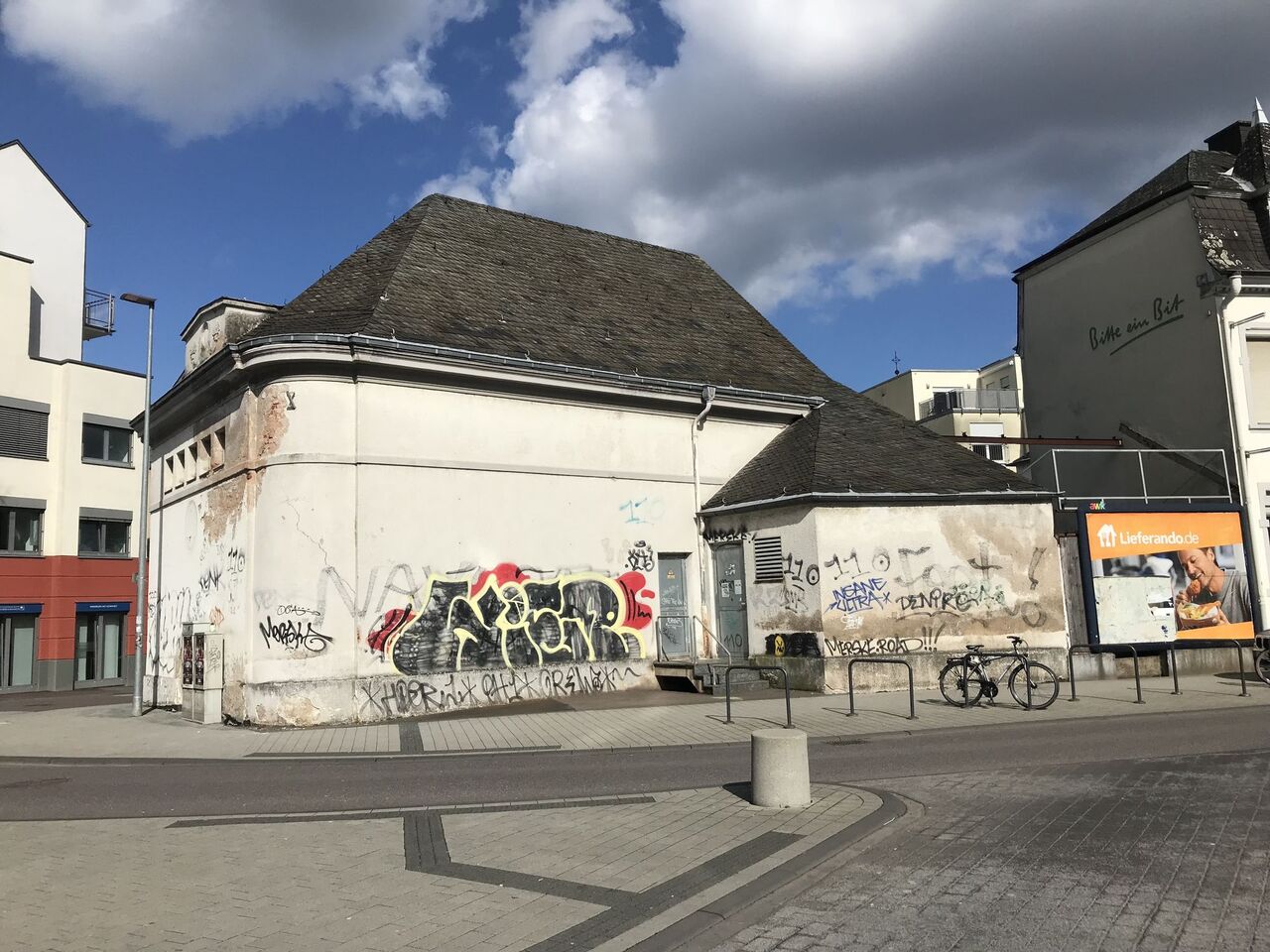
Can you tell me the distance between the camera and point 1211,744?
11086mm

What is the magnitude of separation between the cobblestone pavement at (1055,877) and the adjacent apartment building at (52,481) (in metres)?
32.7

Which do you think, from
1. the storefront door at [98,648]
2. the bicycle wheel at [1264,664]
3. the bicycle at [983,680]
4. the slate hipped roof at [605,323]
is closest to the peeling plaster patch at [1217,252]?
the slate hipped roof at [605,323]

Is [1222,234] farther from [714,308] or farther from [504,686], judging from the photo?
[504,686]

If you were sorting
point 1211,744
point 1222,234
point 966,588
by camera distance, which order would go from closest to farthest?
point 1211,744, point 966,588, point 1222,234

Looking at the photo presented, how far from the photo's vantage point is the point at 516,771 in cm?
1098

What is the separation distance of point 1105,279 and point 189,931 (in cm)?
2622

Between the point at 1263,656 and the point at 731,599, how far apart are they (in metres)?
9.93

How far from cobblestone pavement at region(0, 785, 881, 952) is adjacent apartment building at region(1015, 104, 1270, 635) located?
50.6 feet

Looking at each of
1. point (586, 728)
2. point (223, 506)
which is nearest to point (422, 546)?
point (223, 506)

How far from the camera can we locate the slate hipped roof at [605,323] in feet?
60.7

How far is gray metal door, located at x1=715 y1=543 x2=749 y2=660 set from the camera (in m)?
20.1

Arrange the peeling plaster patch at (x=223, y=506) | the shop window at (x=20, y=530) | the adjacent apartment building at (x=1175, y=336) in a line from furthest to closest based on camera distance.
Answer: the shop window at (x=20, y=530), the adjacent apartment building at (x=1175, y=336), the peeling plaster patch at (x=223, y=506)

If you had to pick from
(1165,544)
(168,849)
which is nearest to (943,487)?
(1165,544)

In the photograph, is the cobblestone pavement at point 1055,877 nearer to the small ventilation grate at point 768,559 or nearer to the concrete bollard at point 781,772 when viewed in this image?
the concrete bollard at point 781,772
